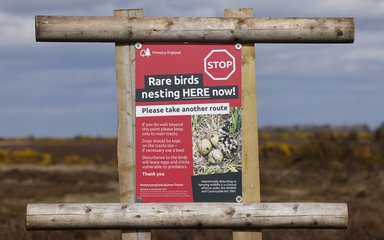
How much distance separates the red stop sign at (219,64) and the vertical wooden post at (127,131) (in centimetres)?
70

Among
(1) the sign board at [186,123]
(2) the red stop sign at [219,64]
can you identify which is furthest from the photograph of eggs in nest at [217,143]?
(2) the red stop sign at [219,64]

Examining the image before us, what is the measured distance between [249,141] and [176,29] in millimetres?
1253

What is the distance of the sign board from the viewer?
743cm

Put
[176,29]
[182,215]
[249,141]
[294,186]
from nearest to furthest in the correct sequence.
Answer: [182,215]
[176,29]
[249,141]
[294,186]

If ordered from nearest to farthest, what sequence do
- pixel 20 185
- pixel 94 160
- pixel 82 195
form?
1. pixel 82 195
2. pixel 20 185
3. pixel 94 160

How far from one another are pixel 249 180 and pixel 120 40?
1.79 meters

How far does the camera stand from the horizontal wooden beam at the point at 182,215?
7.32 meters

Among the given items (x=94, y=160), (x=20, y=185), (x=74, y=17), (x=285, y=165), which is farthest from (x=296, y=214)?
(x=94, y=160)

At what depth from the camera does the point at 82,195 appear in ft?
102

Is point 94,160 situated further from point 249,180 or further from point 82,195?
point 249,180

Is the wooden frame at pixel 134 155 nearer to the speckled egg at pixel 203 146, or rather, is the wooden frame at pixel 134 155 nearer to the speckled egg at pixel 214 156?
the speckled egg at pixel 214 156

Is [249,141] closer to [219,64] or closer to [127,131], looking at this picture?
[219,64]

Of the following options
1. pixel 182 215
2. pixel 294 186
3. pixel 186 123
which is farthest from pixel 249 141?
pixel 294 186

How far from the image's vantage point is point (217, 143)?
24.6 feet
